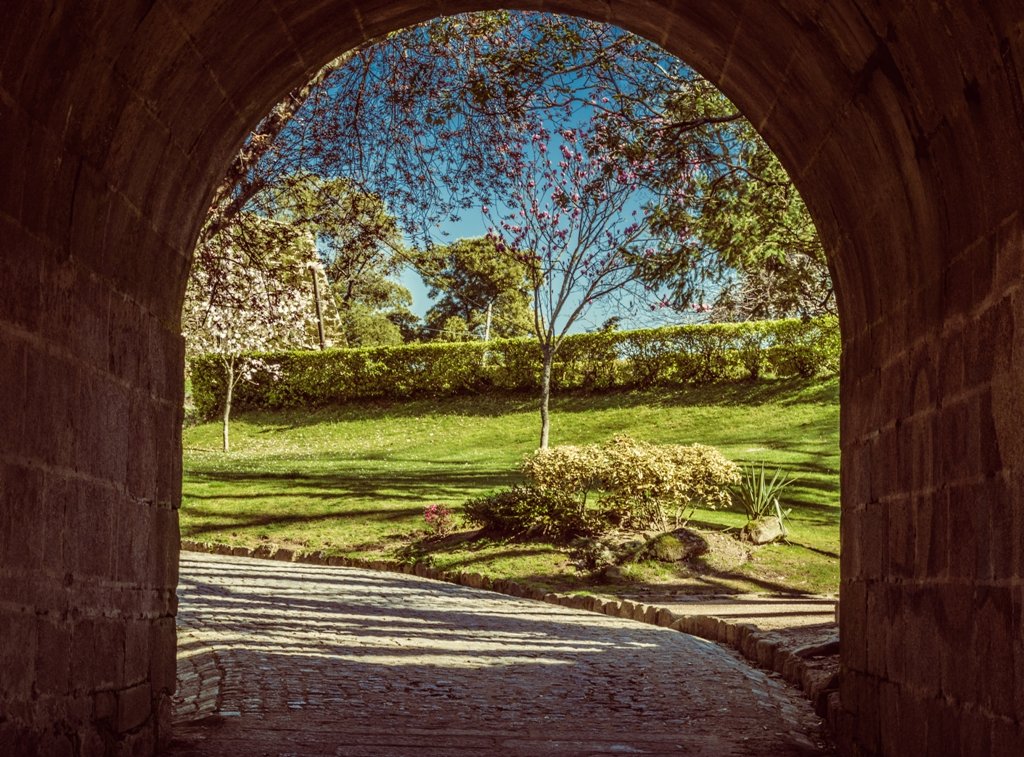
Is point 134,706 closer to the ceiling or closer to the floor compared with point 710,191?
closer to the floor

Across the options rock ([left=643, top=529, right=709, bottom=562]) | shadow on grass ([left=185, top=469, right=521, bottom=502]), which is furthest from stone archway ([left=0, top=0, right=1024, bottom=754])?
shadow on grass ([left=185, top=469, right=521, bottom=502])

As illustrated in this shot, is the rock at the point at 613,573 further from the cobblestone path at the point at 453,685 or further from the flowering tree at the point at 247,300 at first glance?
the flowering tree at the point at 247,300

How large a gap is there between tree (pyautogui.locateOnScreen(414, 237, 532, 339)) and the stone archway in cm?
3752

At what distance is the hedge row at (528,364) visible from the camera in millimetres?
29219

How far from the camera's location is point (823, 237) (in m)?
6.02

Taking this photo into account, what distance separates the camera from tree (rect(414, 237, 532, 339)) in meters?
45.1

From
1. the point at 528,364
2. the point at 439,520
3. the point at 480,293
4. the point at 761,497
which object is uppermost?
the point at 480,293

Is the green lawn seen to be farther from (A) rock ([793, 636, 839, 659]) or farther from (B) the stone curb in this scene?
(A) rock ([793, 636, 839, 659])

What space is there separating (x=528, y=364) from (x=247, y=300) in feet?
62.6

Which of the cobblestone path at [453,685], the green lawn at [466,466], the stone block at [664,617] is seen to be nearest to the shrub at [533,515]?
the green lawn at [466,466]

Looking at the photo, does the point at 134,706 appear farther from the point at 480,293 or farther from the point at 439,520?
the point at 480,293

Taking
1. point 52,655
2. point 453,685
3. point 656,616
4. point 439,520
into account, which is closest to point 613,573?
point 656,616

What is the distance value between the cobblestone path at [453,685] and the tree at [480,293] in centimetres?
3266

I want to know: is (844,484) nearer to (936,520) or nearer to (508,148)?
(936,520)
